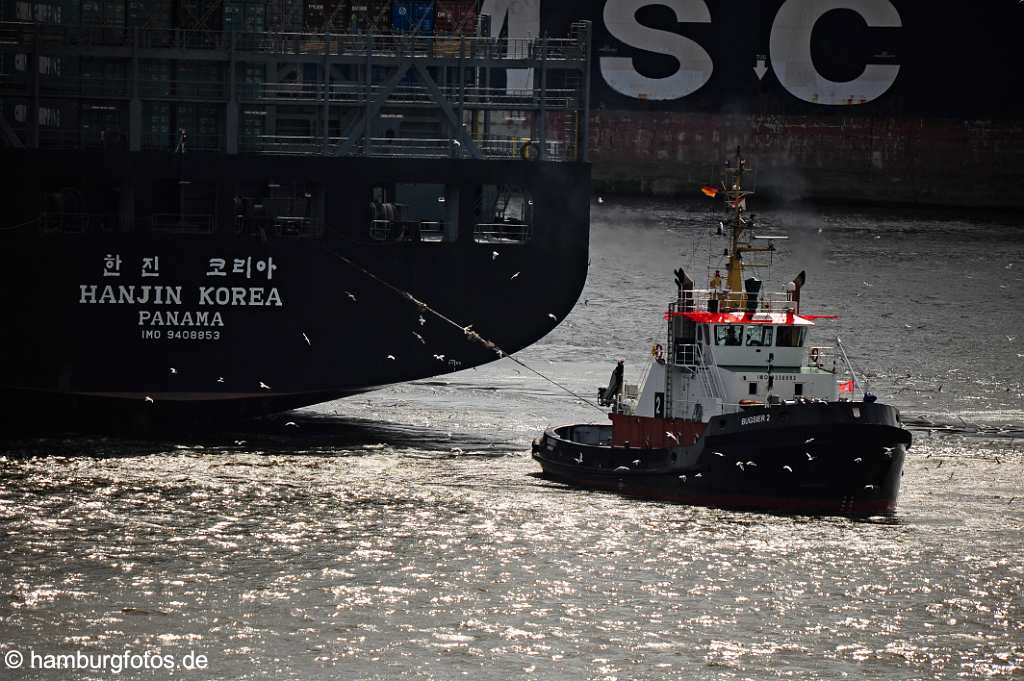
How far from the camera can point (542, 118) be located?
46844 mm

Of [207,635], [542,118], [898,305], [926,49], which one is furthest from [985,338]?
[207,635]

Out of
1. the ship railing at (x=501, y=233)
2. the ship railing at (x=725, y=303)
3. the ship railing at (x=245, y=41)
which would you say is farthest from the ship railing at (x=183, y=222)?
the ship railing at (x=725, y=303)

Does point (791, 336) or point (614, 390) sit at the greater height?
point (791, 336)

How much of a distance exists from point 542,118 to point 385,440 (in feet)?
31.7

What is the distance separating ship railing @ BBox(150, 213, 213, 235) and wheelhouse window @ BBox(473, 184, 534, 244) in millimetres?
7041

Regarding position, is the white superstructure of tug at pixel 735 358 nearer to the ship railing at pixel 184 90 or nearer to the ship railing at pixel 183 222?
the ship railing at pixel 183 222

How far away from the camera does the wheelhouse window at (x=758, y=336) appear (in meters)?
37.2

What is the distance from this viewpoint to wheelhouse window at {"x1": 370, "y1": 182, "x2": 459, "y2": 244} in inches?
1794

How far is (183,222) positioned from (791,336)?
56.2 ft

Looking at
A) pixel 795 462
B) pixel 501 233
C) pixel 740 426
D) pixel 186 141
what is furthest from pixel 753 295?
pixel 186 141

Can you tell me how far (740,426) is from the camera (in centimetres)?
3528

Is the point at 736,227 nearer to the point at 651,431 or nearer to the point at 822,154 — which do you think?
the point at 651,431

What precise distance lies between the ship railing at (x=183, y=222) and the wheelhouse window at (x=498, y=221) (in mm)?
7041

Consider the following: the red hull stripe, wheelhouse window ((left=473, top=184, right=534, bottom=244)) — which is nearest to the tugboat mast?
the red hull stripe
